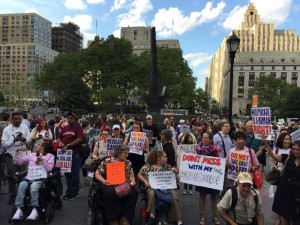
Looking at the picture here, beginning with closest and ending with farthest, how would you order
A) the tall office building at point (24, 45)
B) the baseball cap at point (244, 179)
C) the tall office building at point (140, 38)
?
the baseball cap at point (244, 179) → the tall office building at point (140, 38) → the tall office building at point (24, 45)

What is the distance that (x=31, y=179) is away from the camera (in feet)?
22.8

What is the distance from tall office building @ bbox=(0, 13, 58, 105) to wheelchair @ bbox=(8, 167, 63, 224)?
125m

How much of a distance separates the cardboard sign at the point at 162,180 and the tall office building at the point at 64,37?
16718 cm

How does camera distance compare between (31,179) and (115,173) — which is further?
(31,179)

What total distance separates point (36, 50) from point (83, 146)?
153588mm

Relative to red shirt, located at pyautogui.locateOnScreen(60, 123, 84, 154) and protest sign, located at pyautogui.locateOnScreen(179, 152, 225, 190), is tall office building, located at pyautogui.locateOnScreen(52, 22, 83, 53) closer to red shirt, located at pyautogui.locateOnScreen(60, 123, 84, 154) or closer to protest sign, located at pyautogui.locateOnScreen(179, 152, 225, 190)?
red shirt, located at pyautogui.locateOnScreen(60, 123, 84, 154)

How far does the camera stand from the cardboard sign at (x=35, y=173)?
22.9 feet

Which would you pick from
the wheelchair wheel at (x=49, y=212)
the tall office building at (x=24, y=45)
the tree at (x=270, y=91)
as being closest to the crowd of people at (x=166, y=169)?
the wheelchair wheel at (x=49, y=212)

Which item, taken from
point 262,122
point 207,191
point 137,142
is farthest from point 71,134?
point 262,122

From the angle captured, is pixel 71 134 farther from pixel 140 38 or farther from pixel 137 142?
pixel 140 38

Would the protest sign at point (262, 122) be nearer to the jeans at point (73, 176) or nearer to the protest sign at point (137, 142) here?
the protest sign at point (137, 142)

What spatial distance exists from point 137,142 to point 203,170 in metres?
2.23

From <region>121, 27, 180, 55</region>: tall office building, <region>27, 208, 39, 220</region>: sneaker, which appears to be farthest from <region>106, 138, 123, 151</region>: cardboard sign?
<region>121, 27, 180, 55</region>: tall office building

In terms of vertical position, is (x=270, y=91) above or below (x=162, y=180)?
above
